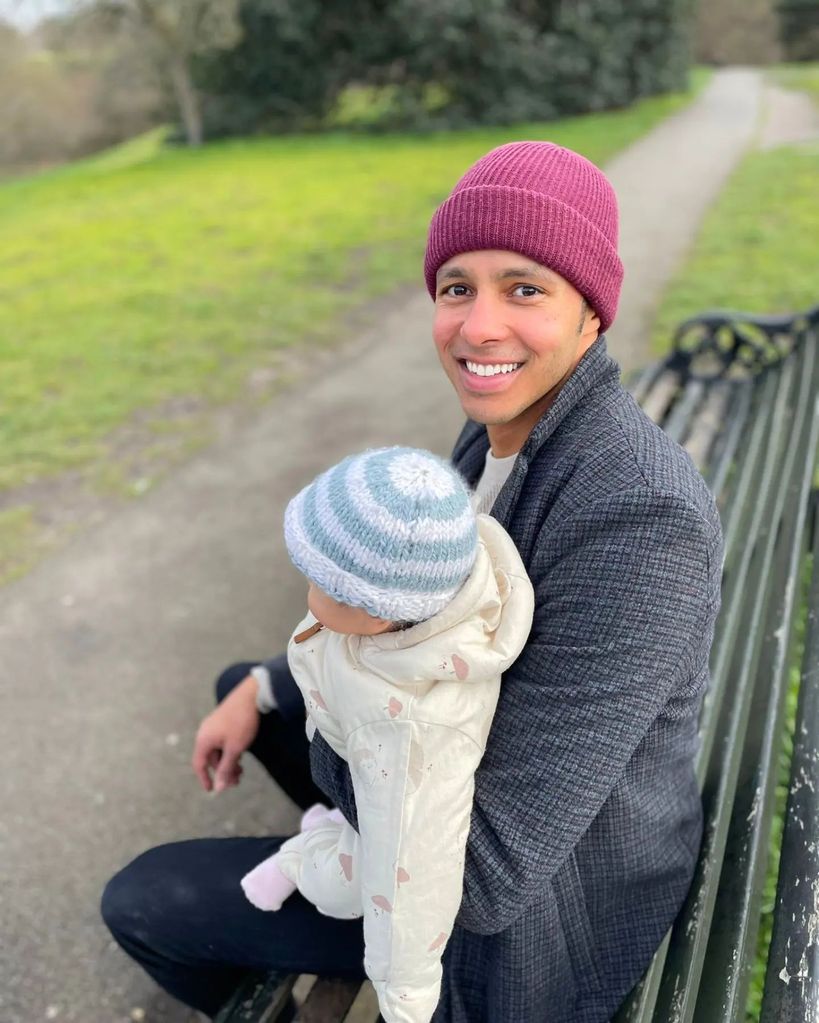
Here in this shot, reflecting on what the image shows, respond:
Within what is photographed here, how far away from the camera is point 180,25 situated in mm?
17859

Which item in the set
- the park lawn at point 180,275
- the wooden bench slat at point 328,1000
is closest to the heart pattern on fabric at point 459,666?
the wooden bench slat at point 328,1000

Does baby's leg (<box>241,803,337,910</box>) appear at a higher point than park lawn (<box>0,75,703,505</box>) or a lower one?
higher

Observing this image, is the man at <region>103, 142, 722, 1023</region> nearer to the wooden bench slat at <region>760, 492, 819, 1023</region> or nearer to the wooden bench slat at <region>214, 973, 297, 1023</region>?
the wooden bench slat at <region>214, 973, 297, 1023</region>

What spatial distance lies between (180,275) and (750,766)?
24.9 feet

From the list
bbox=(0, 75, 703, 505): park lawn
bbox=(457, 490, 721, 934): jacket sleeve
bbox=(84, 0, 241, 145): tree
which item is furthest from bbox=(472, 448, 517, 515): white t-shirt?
bbox=(84, 0, 241, 145): tree

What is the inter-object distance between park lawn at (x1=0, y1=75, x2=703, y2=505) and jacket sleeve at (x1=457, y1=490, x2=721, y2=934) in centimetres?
403

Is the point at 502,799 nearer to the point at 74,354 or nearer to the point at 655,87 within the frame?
the point at 74,354

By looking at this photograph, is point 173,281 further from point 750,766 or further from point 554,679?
point 554,679

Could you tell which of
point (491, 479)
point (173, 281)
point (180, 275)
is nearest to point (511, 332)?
point (491, 479)

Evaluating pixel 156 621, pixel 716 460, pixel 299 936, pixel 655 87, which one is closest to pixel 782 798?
pixel 716 460

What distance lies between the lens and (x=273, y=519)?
4199 mm

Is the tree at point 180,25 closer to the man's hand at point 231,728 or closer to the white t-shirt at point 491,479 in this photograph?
the man's hand at point 231,728

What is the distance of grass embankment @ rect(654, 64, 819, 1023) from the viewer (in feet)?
21.7

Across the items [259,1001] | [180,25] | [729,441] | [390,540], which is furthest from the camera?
[180,25]
